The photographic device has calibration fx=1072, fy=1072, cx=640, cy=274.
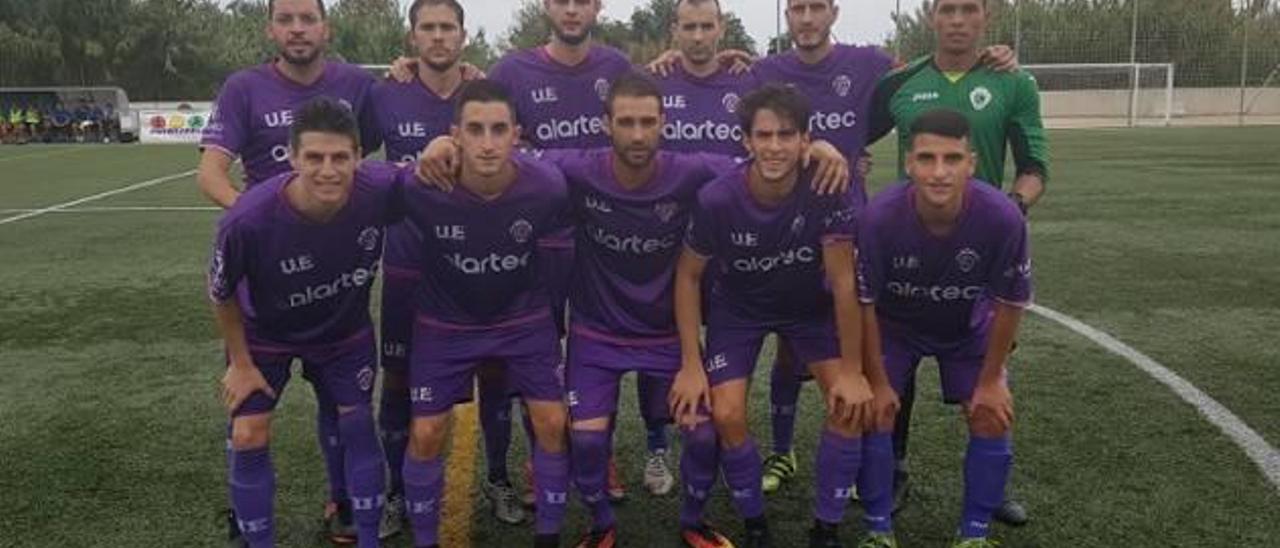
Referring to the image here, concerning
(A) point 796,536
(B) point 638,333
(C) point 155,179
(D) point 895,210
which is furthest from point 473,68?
(C) point 155,179

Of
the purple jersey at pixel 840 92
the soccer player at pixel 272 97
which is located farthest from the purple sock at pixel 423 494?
the purple jersey at pixel 840 92

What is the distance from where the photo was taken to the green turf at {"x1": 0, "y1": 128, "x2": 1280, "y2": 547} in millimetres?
3902

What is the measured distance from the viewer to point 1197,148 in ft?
70.7

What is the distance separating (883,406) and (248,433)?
2090 mm

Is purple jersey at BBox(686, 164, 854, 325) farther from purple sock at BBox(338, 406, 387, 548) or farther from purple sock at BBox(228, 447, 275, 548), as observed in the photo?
purple sock at BBox(228, 447, 275, 548)

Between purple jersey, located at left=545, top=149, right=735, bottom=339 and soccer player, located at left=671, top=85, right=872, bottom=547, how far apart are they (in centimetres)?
12

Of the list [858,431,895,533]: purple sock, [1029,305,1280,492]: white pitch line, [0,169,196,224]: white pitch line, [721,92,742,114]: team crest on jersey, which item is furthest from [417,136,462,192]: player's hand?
[0,169,196,224]: white pitch line

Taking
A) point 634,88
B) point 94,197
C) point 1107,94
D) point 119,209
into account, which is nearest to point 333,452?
point 634,88

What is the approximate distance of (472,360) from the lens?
3670 millimetres

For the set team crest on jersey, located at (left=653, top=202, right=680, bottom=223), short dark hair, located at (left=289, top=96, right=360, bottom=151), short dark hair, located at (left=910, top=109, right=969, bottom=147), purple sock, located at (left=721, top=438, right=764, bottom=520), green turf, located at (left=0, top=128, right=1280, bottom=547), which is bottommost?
green turf, located at (left=0, top=128, right=1280, bottom=547)

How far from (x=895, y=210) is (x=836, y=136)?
0.92 meters

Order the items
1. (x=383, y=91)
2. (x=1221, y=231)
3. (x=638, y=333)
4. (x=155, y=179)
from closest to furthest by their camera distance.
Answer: (x=638, y=333), (x=383, y=91), (x=1221, y=231), (x=155, y=179)

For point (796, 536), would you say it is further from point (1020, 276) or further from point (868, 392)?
point (1020, 276)

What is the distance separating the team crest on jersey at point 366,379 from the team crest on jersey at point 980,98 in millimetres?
2386
